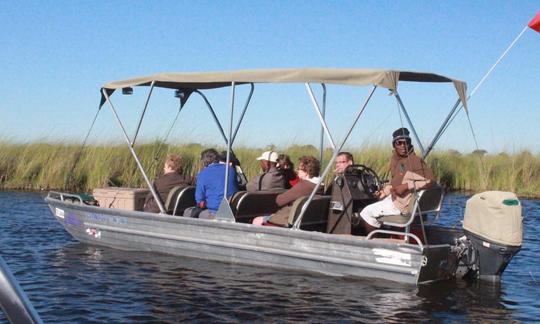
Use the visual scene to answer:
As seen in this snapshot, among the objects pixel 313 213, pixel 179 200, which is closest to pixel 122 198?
pixel 179 200

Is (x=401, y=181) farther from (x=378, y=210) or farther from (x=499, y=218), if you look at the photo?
(x=499, y=218)

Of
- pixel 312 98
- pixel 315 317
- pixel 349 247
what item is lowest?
pixel 315 317

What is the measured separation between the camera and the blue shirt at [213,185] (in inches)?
369

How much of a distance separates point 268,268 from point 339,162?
1.71 meters

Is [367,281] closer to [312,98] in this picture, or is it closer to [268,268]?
[268,268]

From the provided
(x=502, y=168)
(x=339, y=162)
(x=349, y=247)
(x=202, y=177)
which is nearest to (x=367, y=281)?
(x=349, y=247)

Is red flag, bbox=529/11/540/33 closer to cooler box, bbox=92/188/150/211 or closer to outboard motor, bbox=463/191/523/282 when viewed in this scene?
outboard motor, bbox=463/191/523/282

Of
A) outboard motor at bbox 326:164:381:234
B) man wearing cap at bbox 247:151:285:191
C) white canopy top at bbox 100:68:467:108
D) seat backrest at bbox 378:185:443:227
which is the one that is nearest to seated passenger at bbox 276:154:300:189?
man wearing cap at bbox 247:151:285:191

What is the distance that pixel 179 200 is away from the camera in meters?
9.76

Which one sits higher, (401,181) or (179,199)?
(401,181)

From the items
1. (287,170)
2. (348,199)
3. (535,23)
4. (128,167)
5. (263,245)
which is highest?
(535,23)

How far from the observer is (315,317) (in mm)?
6676

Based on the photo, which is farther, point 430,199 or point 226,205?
point 226,205

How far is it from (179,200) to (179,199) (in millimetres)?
14
